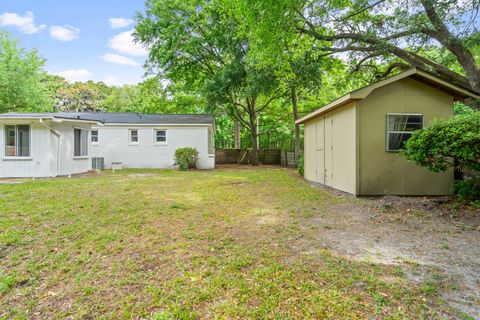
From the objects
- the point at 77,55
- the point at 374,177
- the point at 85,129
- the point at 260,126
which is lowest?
the point at 374,177

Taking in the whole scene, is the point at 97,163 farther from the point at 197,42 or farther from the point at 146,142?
the point at 197,42

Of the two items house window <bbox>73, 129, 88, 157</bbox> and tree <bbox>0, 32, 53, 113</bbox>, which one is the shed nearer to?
house window <bbox>73, 129, 88, 157</bbox>

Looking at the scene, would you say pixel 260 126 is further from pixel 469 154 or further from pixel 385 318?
pixel 385 318

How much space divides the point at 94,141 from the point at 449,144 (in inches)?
673

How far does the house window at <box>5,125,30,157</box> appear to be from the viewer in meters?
10.4

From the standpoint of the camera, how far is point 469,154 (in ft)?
15.5

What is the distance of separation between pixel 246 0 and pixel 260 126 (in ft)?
60.7

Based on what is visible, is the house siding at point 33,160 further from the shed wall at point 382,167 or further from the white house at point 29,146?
the shed wall at point 382,167

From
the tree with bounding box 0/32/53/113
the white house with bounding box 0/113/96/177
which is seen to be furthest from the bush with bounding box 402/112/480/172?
the tree with bounding box 0/32/53/113

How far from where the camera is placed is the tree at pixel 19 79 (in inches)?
766

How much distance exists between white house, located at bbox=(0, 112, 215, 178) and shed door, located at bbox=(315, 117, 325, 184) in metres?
7.89

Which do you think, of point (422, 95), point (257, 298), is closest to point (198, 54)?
point (422, 95)

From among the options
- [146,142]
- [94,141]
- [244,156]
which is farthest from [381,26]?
[94,141]

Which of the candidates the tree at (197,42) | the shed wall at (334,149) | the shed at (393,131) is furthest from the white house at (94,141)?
the shed at (393,131)
